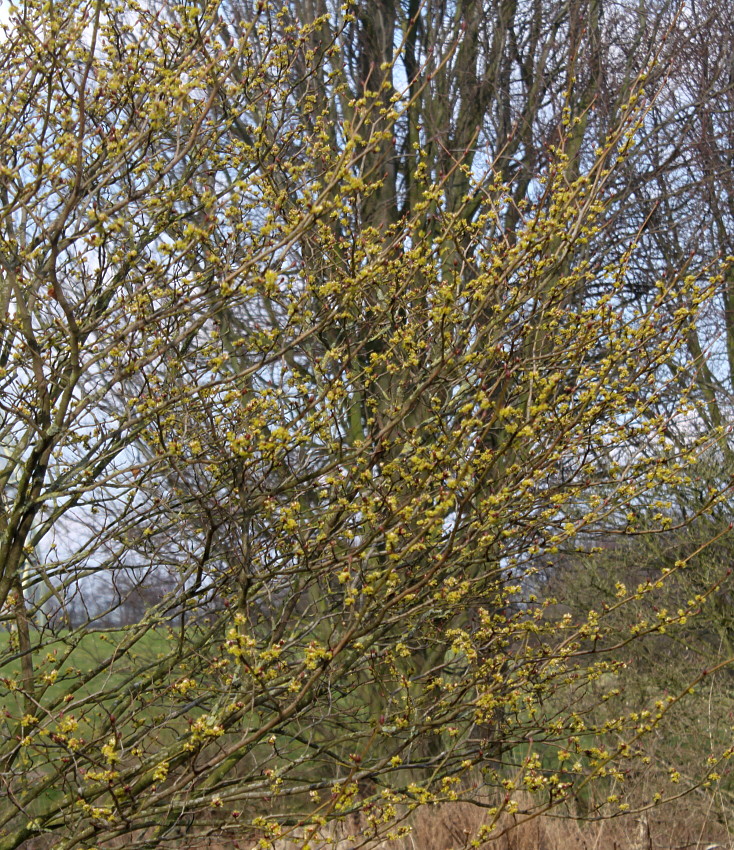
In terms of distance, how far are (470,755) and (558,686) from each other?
1.68ft

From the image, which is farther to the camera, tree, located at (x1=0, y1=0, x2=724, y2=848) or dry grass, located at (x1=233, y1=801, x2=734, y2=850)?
dry grass, located at (x1=233, y1=801, x2=734, y2=850)

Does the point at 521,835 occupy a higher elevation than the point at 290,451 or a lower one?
lower

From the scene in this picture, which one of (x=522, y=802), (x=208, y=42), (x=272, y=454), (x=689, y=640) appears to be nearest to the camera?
(x=272, y=454)

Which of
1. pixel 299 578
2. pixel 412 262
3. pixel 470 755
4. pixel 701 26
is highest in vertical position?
pixel 701 26

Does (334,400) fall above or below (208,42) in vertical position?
below

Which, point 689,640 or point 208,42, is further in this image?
point 689,640

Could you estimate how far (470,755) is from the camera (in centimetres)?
398

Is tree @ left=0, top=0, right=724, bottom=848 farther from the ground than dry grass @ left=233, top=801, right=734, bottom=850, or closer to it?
farther from the ground

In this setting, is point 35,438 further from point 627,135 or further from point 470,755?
point 627,135

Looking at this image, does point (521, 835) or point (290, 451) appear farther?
point (521, 835)

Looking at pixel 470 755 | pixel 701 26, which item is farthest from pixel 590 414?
pixel 701 26

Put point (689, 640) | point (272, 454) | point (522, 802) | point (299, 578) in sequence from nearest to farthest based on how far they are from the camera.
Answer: point (272, 454) < point (299, 578) < point (522, 802) < point (689, 640)

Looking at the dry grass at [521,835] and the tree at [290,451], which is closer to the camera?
the tree at [290,451]

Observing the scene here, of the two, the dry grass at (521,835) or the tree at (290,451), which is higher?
the tree at (290,451)
